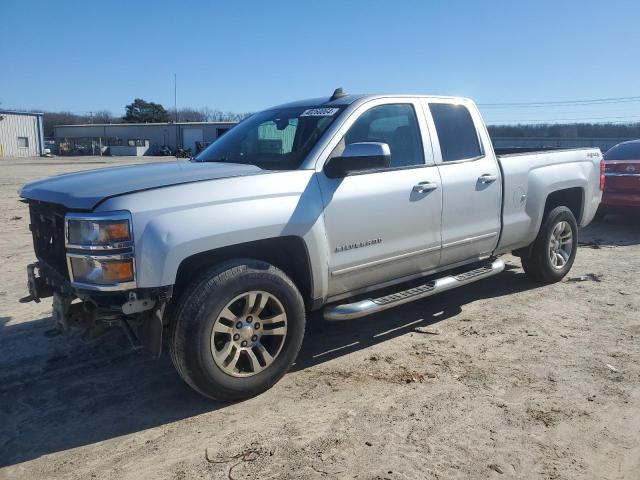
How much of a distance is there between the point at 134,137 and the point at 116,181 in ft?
253

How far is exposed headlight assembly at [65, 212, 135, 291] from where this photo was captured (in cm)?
→ 315

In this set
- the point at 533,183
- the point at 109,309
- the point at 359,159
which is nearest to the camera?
the point at 109,309

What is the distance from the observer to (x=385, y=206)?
14.1 ft

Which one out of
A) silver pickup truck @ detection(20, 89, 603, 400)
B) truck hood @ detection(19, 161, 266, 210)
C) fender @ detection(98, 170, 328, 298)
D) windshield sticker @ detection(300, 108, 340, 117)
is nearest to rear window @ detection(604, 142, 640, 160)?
silver pickup truck @ detection(20, 89, 603, 400)

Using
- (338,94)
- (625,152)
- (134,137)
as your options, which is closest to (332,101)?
(338,94)

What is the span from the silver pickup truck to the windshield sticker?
0.02 m

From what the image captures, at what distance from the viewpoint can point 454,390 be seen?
3.84m

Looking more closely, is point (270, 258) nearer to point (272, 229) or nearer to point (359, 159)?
point (272, 229)

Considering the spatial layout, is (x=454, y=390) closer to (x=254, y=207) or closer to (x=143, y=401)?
(x=254, y=207)

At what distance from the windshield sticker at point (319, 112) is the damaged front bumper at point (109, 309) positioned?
6.38 ft

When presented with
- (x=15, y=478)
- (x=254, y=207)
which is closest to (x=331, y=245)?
(x=254, y=207)

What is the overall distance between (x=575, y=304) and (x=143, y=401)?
14.1ft

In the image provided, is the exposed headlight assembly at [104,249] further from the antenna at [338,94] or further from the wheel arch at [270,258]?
the antenna at [338,94]

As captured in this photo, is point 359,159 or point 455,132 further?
point 455,132
